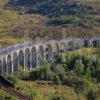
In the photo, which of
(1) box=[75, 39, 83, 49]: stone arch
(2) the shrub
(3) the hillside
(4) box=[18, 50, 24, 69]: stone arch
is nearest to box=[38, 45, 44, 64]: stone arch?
(4) box=[18, 50, 24, 69]: stone arch

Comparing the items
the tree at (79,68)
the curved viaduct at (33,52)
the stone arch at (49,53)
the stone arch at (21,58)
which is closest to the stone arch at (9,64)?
the curved viaduct at (33,52)

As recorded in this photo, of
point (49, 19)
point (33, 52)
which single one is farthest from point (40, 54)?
point (49, 19)

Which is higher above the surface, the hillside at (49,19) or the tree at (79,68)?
the tree at (79,68)

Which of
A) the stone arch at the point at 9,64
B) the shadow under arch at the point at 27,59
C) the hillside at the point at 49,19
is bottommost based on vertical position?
the hillside at the point at 49,19

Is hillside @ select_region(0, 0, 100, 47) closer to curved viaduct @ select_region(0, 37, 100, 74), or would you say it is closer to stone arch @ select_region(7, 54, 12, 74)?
curved viaduct @ select_region(0, 37, 100, 74)

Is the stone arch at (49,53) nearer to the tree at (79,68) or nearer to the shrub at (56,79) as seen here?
the tree at (79,68)

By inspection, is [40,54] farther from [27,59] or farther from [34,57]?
[27,59]

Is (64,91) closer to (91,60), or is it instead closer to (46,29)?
(91,60)
